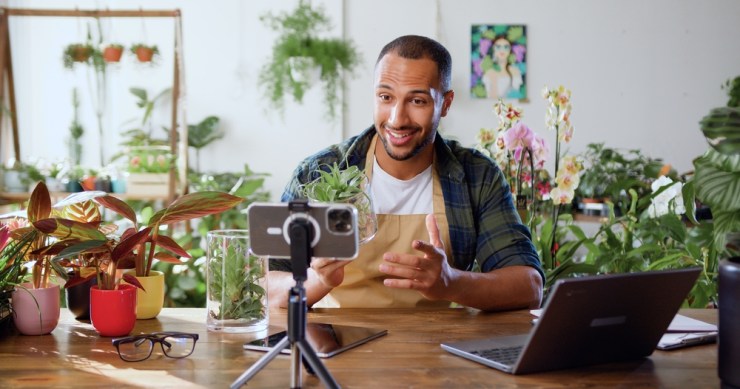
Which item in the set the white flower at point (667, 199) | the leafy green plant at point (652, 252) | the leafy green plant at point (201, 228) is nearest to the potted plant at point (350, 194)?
the leafy green plant at point (652, 252)

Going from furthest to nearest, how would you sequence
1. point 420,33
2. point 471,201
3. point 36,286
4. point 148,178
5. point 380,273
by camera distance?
1. point 420,33
2. point 148,178
3. point 471,201
4. point 380,273
5. point 36,286

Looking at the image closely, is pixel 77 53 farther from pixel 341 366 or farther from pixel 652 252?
pixel 341 366

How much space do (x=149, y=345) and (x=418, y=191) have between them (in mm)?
1060

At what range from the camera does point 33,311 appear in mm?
1679

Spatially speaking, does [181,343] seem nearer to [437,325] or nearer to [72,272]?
[72,272]

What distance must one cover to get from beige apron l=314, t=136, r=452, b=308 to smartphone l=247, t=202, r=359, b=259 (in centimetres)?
95

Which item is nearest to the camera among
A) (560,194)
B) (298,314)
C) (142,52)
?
(298,314)

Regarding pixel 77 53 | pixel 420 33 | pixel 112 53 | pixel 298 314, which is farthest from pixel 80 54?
pixel 298 314

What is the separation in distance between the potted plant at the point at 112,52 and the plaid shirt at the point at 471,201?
297 cm

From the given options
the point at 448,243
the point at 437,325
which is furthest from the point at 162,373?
the point at 448,243

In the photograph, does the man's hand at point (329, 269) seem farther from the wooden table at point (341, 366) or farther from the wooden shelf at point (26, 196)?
the wooden shelf at point (26, 196)

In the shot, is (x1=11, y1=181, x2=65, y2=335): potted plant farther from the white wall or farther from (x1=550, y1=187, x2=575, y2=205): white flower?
the white wall

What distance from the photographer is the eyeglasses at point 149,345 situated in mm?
1531

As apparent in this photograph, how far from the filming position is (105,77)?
535 centimetres
